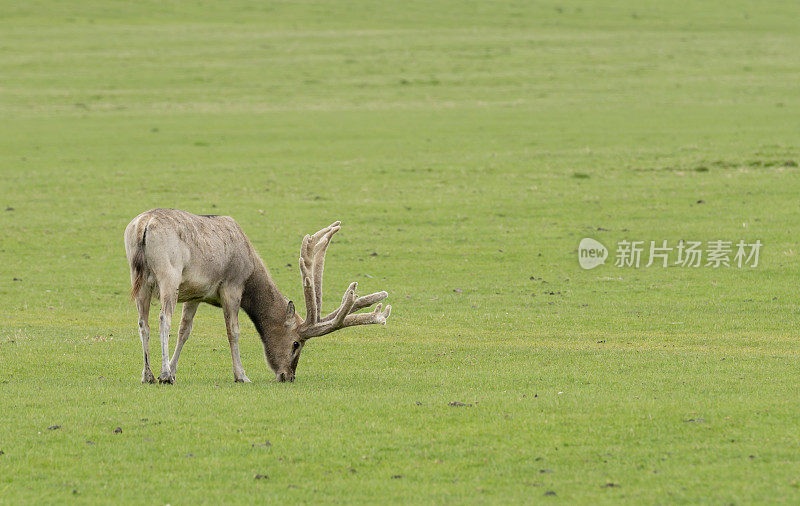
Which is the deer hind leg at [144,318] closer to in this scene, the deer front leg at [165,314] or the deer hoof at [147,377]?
the deer hoof at [147,377]

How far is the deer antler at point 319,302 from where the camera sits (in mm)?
13555

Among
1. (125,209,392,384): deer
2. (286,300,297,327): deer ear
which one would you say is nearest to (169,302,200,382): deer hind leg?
(125,209,392,384): deer

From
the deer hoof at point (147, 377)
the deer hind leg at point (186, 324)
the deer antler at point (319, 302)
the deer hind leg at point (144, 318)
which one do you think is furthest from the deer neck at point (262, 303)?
the deer hoof at point (147, 377)

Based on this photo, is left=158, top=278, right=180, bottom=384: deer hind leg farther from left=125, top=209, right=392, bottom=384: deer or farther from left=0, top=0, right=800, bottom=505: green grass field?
left=0, top=0, right=800, bottom=505: green grass field

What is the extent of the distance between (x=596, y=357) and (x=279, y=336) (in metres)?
4.43

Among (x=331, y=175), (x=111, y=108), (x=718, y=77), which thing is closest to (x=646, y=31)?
(x=718, y=77)

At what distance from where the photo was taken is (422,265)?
24.3 meters

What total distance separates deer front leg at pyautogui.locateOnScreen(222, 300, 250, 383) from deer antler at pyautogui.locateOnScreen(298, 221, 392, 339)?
83 centimetres

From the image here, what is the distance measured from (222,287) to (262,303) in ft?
1.85

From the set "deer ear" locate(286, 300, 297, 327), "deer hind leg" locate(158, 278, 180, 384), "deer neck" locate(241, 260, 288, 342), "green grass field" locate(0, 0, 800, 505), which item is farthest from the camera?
"deer neck" locate(241, 260, 288, 342)

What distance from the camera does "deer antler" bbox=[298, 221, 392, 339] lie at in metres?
13.6

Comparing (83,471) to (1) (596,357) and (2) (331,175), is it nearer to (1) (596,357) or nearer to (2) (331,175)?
(1) (596,357)

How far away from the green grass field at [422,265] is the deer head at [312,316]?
1.37 ft

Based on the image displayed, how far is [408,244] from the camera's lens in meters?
26.4
